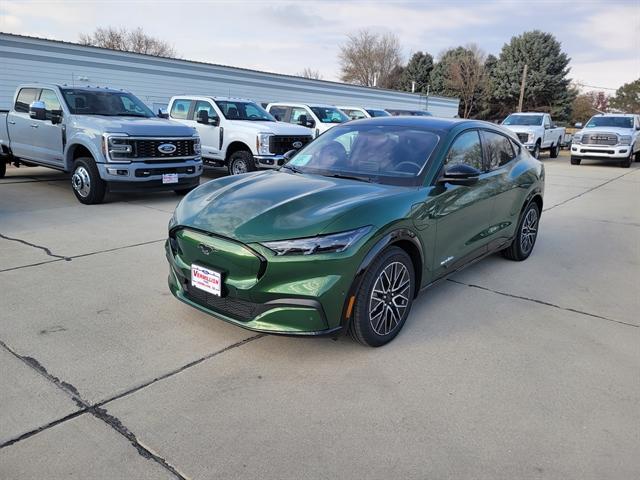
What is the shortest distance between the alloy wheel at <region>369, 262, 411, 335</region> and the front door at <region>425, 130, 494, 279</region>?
497 mm

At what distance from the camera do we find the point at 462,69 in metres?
51.5

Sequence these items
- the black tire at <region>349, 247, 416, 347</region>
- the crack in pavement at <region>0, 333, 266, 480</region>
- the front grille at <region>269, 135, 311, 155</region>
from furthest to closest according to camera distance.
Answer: the front grille at <region>269, 135, 311, 155</region> → the black tire at <region>349, 247, 416, 347</region> → the crack in pavement at <region>0, 333, 266, 480</region>

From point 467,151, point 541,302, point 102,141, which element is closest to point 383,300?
point 467,151

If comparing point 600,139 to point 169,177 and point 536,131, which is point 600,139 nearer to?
point 536,131

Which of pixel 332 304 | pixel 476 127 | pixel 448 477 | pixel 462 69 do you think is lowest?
pixel 448 477

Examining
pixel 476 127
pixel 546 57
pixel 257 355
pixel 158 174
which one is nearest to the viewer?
pixel 257 355

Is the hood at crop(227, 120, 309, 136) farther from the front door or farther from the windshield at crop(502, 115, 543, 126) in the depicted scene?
the windshield at crop(502, 115, 543, 126)

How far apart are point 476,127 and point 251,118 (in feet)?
24.7

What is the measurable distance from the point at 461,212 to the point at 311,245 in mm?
1745

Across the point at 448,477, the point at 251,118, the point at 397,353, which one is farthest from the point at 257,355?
the point at 251,118

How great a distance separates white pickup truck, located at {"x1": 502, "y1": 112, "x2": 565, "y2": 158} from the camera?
19.2m

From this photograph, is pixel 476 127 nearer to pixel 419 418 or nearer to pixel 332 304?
pixel 332 304

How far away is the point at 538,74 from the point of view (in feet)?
152

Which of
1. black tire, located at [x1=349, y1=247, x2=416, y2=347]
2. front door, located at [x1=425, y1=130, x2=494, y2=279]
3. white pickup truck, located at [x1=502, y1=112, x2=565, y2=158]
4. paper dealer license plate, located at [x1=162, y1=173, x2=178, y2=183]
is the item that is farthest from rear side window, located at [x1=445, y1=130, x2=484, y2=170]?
white pickup truck, located at [x1=502, y1=112, x2=565, y2=158]
